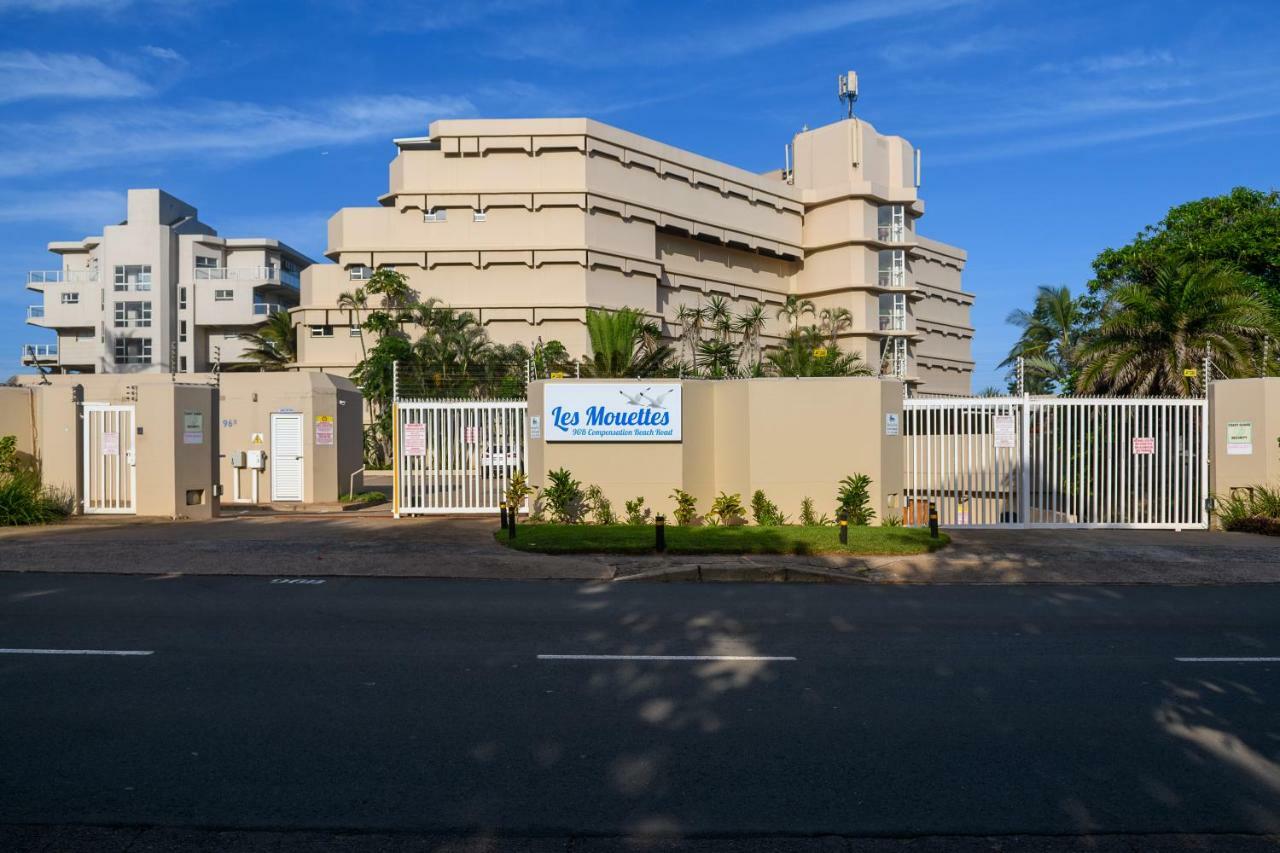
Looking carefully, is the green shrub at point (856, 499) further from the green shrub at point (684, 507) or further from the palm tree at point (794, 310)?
the palm tree at point (794, 310)

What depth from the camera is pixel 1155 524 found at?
61.9ft

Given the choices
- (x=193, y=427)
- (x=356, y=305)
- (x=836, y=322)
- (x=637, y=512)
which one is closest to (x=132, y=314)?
(x=356, y=305)

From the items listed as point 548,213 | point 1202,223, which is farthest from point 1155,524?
point 548,213

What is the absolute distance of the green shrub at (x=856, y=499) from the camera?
1808cm

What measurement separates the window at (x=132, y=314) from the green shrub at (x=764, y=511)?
58323 mm

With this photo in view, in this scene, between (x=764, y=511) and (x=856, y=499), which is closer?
(x=856, y=499)

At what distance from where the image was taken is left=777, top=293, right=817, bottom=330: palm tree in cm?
6494

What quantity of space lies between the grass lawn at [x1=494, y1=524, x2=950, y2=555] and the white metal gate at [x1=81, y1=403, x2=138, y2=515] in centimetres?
800

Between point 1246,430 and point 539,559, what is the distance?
494 inches

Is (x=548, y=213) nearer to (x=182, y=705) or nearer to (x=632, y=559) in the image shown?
(x=632, y=559)

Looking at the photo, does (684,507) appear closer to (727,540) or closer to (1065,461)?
(727,540)

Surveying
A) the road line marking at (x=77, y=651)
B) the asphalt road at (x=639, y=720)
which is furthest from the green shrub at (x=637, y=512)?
the road line marking at (x=77, y=651)

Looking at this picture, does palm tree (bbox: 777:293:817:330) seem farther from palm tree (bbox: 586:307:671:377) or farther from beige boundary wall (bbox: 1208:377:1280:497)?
beige boundary wall (bbox: 1208:377:1280:497)

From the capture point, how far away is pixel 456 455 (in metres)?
20.1
